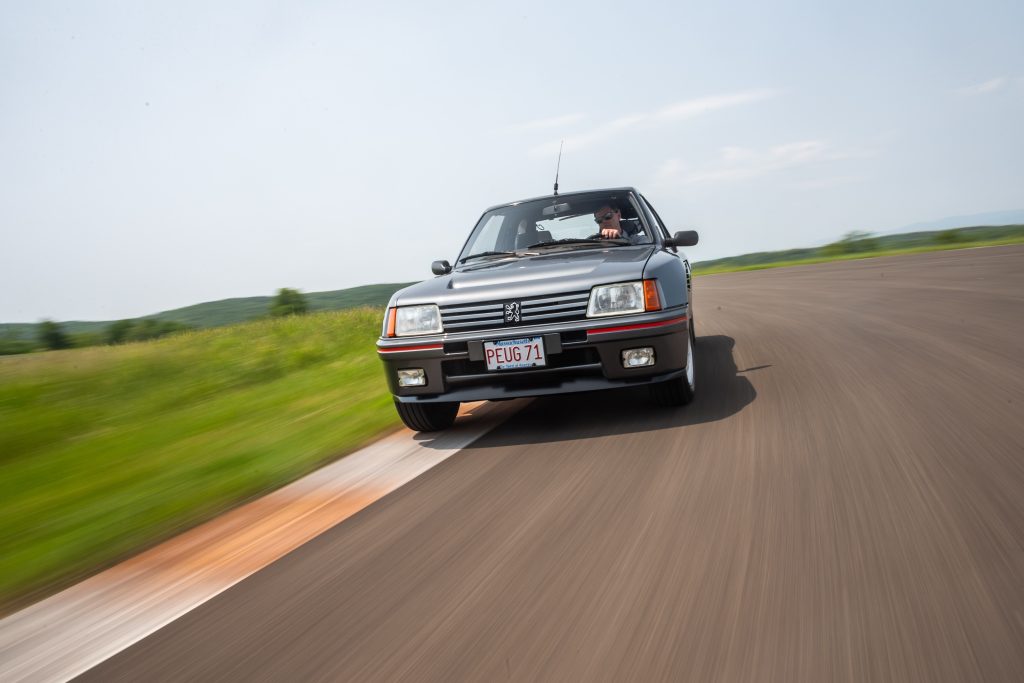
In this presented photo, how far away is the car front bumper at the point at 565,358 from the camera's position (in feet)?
14.8

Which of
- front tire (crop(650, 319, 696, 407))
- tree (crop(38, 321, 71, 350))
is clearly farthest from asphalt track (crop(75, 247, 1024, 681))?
tree (crop(38, 321, 71, 350))

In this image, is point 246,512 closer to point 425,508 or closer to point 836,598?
point 425,508

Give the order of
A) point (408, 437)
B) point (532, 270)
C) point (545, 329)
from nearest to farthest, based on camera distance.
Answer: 1. point (545, 329)
2. point (532, 270)
3. point (408, 437)

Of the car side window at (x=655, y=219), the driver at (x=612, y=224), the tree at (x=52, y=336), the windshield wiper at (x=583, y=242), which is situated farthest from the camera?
the tree at (x=52, y=336)

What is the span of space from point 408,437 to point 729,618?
3.41 m

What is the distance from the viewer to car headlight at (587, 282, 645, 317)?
4574 millimetres

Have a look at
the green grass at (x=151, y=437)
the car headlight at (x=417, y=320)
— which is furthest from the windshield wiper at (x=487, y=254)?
the green grass at (x=151, y=437)

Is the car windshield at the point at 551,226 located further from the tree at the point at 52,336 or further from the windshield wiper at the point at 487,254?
the tree at the point at 52,336

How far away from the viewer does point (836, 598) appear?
85.6 inches

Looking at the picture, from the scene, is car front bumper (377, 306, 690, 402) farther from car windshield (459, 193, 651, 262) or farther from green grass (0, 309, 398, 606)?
car windshield (459, 193, 651, 262)

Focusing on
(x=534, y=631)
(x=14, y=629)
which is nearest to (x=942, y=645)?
(x=534, y=631)

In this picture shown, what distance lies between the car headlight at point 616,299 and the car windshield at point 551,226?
3.65 feet

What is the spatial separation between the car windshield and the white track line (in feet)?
5.85

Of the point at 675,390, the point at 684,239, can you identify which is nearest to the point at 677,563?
the point at 675,390
